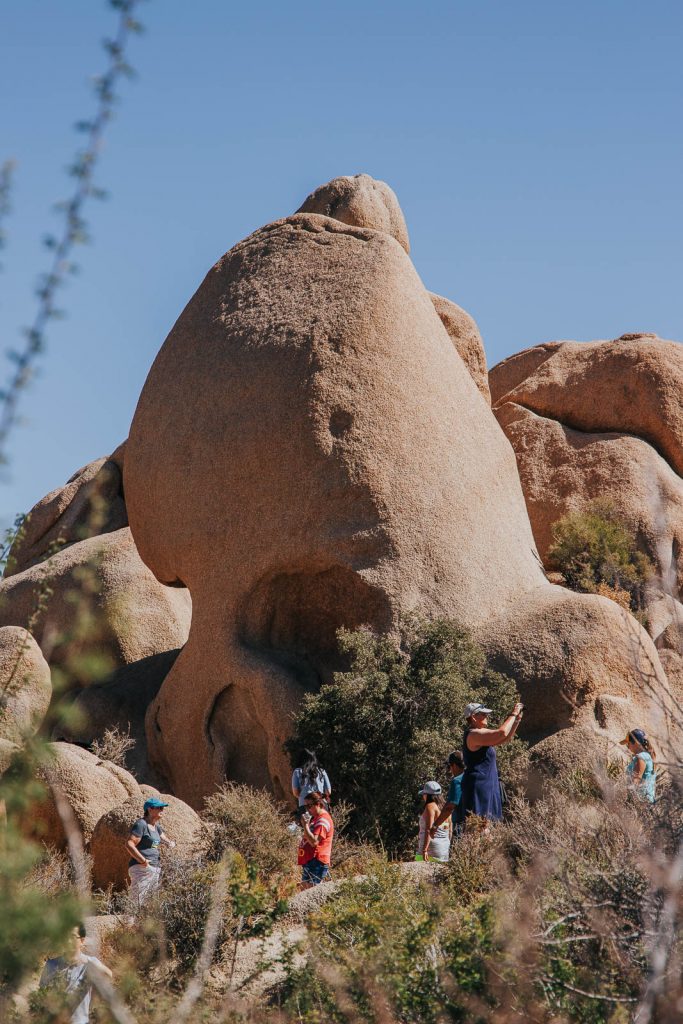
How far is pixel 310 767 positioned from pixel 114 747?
4.19 meters

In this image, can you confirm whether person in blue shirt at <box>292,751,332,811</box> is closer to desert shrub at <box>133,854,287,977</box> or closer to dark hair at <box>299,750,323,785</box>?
dark hair at <box>299,750,323,785</box>

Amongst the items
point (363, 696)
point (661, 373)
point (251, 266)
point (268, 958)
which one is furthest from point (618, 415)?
point (268, 958)

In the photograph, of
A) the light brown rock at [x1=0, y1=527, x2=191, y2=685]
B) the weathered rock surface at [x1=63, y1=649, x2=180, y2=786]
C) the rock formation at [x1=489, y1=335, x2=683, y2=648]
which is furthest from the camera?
the rock formation at [x1=489, y1=335, x2=683, y2=648]

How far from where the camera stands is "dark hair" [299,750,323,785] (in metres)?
11.3

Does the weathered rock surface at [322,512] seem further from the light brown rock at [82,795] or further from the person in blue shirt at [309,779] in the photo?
the light brown rock at [82,795]

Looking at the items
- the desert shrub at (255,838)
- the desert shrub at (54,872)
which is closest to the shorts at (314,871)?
the desert shrub at (255,838)

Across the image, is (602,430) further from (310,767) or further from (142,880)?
(142,880)

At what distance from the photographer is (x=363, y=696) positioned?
39.7 ft

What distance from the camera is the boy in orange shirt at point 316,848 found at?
377 inches

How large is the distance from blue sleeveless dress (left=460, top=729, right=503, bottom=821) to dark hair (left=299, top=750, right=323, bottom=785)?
2.00 m

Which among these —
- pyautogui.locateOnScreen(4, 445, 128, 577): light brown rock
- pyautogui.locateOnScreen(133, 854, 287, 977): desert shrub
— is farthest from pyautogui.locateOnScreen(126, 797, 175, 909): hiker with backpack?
pyautogui.locateOnScreen(4, 445, 128, 577): light brown rock

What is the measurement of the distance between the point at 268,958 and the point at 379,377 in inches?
314

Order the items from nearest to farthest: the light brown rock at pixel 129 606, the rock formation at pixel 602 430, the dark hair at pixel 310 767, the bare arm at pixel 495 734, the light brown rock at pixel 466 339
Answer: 1. the bare arm at pixel 495 734
2. the dark hair at pixel 310 767
3. the light brown rock at pixel 129 606
4. the light brown rock at pixel 466 339
5. the rock formation at pixel 602 430

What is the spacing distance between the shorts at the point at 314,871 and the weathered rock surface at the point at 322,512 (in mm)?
3498
